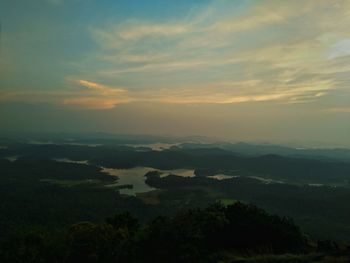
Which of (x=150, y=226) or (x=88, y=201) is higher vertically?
(x=150, y=226)

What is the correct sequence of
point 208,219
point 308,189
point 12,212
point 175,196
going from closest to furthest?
point 208,219
point 12,212
point 175,196
point 308,189

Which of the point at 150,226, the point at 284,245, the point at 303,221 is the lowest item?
the point at 303,221

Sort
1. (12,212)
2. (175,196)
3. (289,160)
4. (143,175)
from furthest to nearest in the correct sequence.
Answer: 1. (289,160)
2. (143,175)
3. (175,196)
4. (12,212)

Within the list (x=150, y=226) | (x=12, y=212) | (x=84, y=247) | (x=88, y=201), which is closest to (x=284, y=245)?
(x=150, y=226)

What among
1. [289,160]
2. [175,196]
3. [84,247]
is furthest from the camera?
[289,160]

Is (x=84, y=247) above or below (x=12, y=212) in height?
above

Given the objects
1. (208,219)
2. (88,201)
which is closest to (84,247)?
(208,219)

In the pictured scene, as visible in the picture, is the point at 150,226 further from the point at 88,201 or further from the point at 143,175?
the point at 143,175

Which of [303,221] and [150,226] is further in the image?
[303,221]

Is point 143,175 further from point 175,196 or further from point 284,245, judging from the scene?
point 284,245
